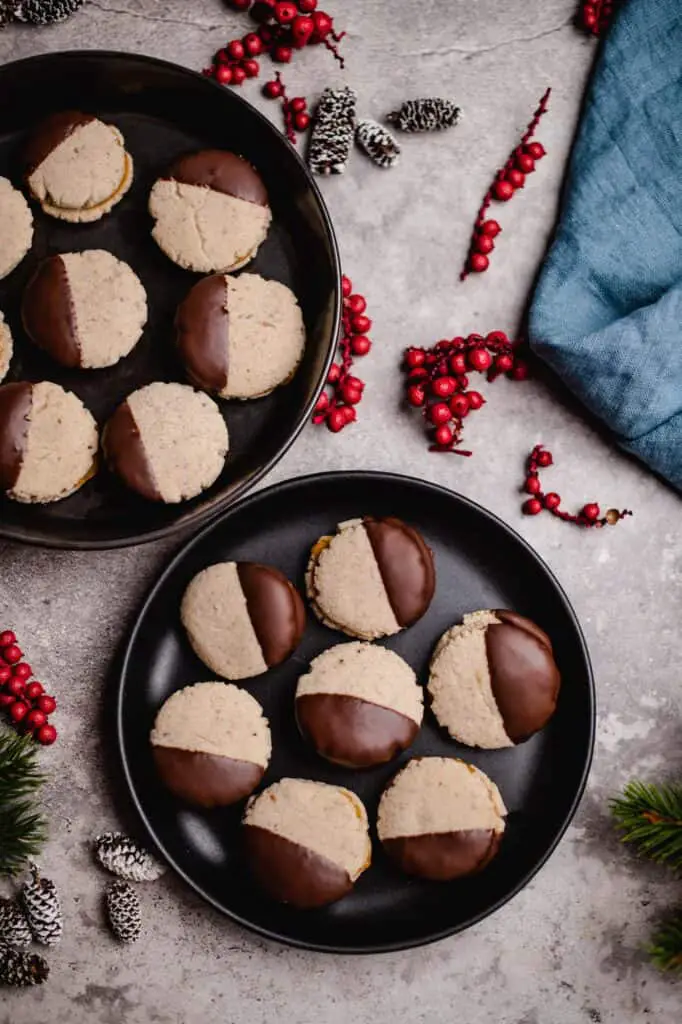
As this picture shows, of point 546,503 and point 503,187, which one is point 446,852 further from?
point 503,187

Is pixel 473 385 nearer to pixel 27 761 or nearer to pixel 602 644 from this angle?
pixel 602 644

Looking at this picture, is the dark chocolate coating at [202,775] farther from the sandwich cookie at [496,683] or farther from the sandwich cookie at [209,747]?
the sandwich cookie at [496,683]

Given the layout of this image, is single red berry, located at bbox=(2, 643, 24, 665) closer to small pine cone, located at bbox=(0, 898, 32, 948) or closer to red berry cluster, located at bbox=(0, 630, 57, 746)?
red berry cluster, located at bbox=(0, 630, 57, 746)

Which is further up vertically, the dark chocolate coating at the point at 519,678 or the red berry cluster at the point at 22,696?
the dark chocolate coating at the point at 519,678

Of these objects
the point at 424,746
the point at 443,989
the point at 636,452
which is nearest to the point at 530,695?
the point at 424,746

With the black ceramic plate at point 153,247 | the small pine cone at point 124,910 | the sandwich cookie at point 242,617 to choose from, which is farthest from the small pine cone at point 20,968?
the black ceramic plate at point 153,247

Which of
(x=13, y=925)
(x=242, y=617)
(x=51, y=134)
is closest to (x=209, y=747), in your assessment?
(x=242, y=617)
